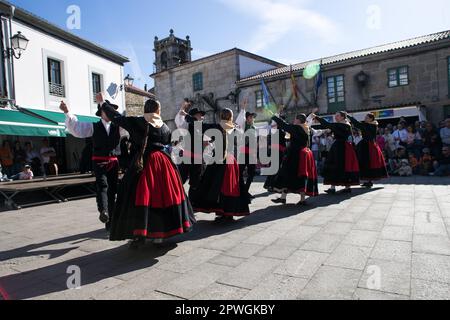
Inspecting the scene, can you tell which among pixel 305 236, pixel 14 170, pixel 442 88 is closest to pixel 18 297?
pixel 305 236

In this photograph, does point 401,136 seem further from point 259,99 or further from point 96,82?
point 96,82

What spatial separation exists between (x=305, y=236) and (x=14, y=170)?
1094cm

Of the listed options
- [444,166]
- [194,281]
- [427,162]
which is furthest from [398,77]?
[194,281]

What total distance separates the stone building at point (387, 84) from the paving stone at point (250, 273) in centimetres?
1546

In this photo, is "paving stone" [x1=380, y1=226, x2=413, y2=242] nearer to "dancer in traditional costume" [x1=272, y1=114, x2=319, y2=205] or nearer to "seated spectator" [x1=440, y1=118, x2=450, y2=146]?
"dancer in traditional costume" [x1=272, y1=114, x2=319, y2=205]

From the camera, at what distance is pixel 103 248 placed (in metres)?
4.03

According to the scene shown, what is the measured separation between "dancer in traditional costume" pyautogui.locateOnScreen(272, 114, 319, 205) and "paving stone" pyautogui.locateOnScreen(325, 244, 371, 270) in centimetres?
252

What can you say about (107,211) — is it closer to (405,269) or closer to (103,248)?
(103,248)

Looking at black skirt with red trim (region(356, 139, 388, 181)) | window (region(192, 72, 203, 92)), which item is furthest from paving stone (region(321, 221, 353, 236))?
window (region(192, 72, 203, 92))

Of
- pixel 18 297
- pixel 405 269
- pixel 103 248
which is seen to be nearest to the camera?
pixel 18 297

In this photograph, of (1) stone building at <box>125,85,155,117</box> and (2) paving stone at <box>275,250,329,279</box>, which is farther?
(1) stone building at <box>125,85,155,117</box>

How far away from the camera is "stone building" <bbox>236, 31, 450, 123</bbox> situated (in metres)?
16.3

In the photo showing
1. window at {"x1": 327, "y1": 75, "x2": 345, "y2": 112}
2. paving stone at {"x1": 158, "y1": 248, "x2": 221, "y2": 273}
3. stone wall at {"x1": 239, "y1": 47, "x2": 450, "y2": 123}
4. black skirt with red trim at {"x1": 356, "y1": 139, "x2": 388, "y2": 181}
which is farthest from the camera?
window at {"x1": 327, "y1": 75, "x2": 345, "y2": 112}

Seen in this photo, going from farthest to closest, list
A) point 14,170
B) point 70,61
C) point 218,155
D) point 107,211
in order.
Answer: point 70,61 → point 14,170 → point 218,155 → point 107,211
